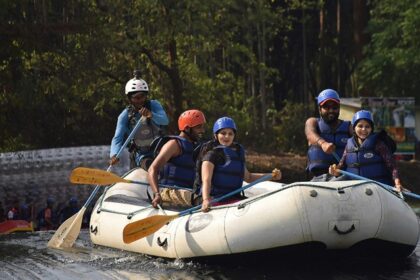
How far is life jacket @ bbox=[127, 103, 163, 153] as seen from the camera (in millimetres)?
10998

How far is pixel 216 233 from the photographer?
820cm

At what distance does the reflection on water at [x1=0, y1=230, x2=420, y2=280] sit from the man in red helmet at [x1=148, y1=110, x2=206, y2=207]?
80cm

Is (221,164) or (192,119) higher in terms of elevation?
(192,119)

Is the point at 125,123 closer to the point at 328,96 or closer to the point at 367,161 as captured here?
the point at 328,96

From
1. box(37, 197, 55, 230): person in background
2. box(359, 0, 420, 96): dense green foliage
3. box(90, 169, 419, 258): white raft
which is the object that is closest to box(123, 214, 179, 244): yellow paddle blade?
box(90, 169, 419, 258): white raft

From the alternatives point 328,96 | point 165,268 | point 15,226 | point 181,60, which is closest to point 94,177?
point 165,268

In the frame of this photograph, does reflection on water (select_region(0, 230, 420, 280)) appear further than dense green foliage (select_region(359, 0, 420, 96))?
No

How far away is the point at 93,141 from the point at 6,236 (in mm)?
10659

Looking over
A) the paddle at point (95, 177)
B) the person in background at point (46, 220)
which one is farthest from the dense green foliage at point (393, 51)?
the paddle at point (95, 177)

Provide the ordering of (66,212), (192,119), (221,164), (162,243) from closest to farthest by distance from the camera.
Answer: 1. (221,164)
2. (162,243)
3. (192,119)
4. (66,212)

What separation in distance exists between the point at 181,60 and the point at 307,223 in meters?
15.8

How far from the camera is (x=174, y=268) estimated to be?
8562 mm

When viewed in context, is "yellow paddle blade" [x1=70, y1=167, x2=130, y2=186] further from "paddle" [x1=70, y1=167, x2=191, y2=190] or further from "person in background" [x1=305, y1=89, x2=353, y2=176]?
"person in background" [x1=305, y1=89, x2=353, y2=176]

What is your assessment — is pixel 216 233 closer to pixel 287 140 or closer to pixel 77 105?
pixel 77 105
